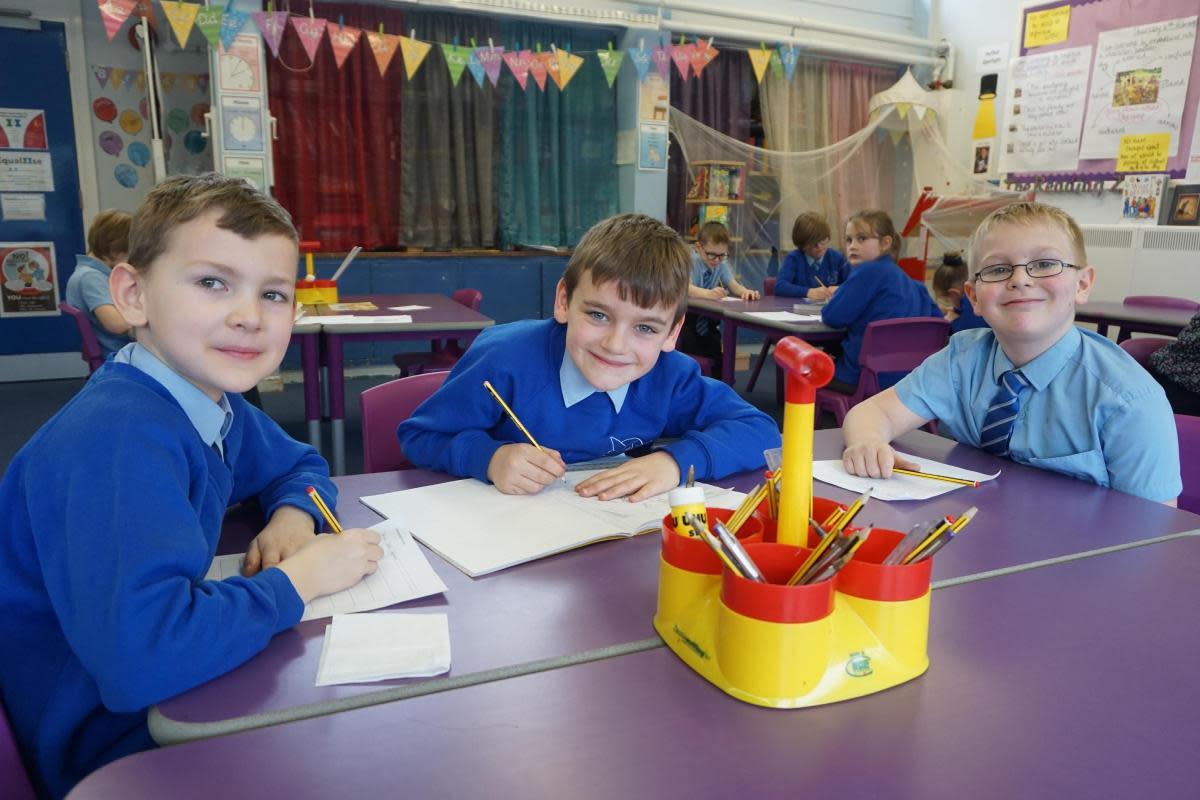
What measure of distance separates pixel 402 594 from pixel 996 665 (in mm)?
567

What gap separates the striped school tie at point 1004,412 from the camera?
1479 millimetres

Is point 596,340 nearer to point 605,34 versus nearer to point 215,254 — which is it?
point 215,254

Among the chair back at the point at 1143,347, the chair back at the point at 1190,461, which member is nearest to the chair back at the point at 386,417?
the chair back at the point at 1190,461

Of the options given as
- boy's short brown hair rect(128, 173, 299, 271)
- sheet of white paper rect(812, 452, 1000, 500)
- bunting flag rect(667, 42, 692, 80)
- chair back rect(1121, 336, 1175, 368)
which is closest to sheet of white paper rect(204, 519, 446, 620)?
boy's short brown hair rect(128, 173, 299, 271)

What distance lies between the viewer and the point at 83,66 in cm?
493

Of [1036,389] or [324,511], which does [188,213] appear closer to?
[324,511]

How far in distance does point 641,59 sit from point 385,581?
524cm

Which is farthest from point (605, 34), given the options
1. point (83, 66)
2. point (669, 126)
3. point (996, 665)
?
point (996, 665)

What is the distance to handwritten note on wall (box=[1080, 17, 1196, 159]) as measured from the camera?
485 cm

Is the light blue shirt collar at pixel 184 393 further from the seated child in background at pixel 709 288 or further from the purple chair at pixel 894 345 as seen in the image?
the seated child in background at pixel 709 288

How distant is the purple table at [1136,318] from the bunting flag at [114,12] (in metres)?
4.96

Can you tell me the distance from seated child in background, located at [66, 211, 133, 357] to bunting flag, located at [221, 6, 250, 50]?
1633 mm

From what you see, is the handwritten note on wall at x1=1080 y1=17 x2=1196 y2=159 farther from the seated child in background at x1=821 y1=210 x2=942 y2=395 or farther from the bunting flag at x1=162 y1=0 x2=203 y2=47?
the bunting flag at x1=162 y1=0 x2=203 y2=47

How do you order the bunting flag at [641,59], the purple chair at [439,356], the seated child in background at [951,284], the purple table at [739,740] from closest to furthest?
the purple table at [739,740]
the purple chair at [439,356]
the seated child in background at [951,284]
the bunting flag at [641,59]
